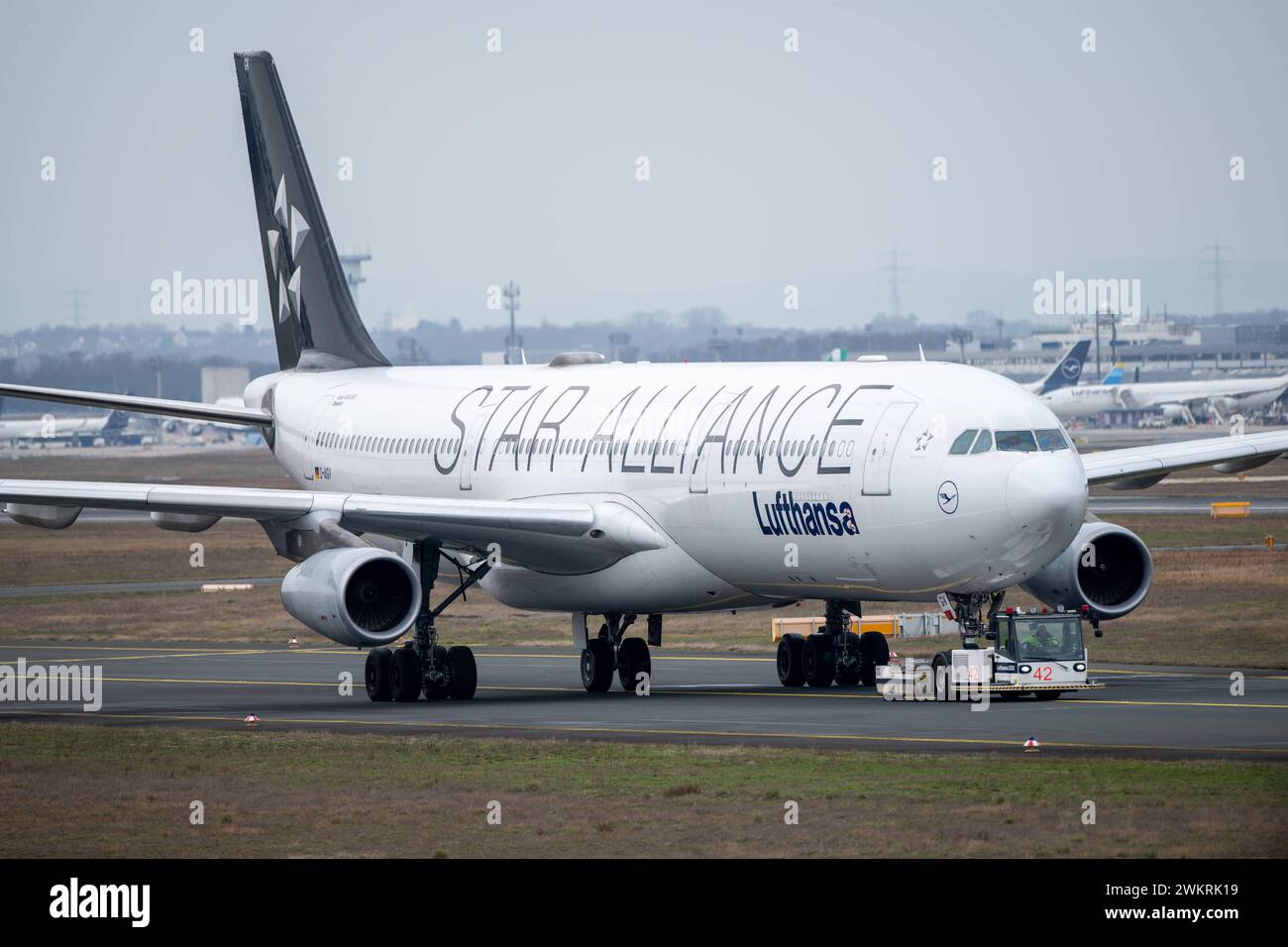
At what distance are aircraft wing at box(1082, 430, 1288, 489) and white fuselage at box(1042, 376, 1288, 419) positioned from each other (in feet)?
470

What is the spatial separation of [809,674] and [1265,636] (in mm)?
11245

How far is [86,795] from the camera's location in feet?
80.8

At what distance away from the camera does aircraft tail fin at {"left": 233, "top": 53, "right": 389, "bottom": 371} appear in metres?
47.2

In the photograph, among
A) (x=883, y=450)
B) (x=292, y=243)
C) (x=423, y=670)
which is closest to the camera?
(x=883, y=450)

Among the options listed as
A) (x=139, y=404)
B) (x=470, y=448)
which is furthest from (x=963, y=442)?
(x=139, y=404)

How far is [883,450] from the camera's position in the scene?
32750 mm

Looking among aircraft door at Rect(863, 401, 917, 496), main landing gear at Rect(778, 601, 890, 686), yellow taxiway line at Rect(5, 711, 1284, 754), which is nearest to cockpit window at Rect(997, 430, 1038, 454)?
aircraft door at Rect(863, 401, 917, 496)

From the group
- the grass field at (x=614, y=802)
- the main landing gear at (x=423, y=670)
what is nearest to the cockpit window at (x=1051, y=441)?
the grass field at (x=614, y=802)

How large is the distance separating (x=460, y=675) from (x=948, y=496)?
9908 mm

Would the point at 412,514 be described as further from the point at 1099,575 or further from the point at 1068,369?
the point at 1068,369

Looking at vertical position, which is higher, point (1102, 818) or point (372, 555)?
point (372, 555)
